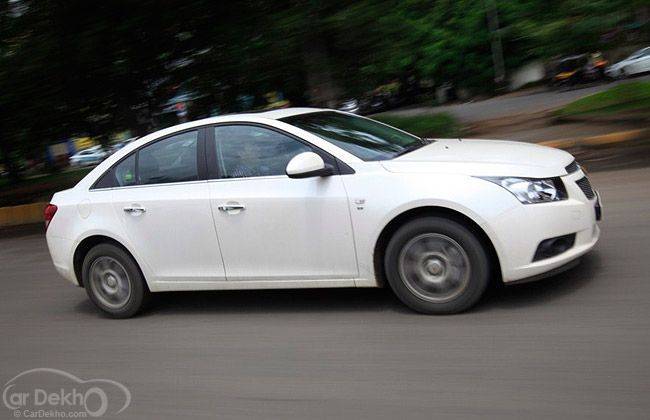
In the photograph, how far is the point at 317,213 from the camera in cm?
550

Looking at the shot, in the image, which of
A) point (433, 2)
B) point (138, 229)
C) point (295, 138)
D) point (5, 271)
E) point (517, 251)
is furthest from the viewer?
point (433, 2)

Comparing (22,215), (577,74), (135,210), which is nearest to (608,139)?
(135,210)

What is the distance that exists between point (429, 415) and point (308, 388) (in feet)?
2.85

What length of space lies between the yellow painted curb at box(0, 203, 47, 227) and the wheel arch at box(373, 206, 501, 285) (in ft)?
34.3

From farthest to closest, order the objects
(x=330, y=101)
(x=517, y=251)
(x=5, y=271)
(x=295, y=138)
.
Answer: (x=330, y=101) → (x=5, y=271) → (x=295, y=138) → (x=517, y=251)

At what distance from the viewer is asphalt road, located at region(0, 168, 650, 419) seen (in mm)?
4059

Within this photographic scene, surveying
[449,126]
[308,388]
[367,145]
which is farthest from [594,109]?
[308,388]

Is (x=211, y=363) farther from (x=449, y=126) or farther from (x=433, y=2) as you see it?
(x=433, y=2)

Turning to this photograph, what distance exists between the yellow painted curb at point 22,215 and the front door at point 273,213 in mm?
9410

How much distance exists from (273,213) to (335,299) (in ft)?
3.36

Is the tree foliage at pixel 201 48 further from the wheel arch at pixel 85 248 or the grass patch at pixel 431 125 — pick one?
the wheel arch at pixel 85 248

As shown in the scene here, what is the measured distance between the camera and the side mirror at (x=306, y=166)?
5.33 metres

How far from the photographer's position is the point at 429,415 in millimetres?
3916

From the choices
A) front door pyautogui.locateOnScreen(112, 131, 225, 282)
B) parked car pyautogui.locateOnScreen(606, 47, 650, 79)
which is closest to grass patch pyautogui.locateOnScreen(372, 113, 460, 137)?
front door pyautogui.locateOnScreen(112, 131, 225, 282)
